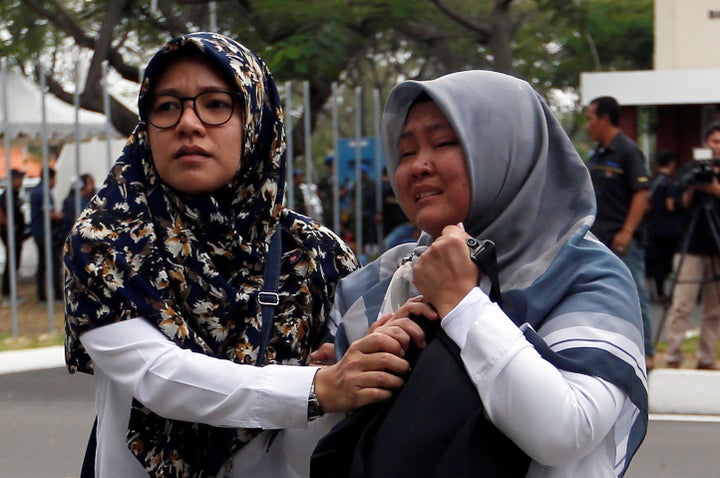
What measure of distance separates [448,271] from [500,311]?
11 centimetres

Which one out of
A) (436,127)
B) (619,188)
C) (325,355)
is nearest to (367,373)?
(325,355)

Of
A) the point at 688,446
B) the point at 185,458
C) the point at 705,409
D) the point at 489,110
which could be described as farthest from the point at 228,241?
the point at 705,409

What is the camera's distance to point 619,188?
7.87 metres

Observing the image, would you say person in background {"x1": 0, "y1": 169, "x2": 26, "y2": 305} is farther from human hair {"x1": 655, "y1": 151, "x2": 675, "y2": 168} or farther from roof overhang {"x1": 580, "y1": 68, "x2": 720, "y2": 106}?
human hair {"x1": 655, "y1": 151, "x2": 675, "y2": 168}

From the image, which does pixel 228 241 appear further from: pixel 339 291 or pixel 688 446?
pixel 688 446

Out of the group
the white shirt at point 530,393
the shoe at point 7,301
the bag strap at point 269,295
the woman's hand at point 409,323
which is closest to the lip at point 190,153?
the bag strap at point 269,295


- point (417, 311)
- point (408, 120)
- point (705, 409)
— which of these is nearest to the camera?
point (417, 311)

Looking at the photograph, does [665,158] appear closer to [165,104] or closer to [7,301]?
[7,301]

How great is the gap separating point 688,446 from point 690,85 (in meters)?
9.71

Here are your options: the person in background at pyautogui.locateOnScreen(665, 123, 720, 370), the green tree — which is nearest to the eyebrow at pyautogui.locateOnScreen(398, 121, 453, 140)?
the person in background at pyautogui.locateOnScreen(665, 123, 720, 370)

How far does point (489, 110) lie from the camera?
1997mm

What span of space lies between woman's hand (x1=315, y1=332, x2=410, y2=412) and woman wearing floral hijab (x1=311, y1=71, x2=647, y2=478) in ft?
0.09

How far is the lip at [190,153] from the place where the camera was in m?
2.33

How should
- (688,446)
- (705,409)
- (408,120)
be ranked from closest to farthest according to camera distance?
1. (408,120)
2. (688,446)
3. (705,409)
